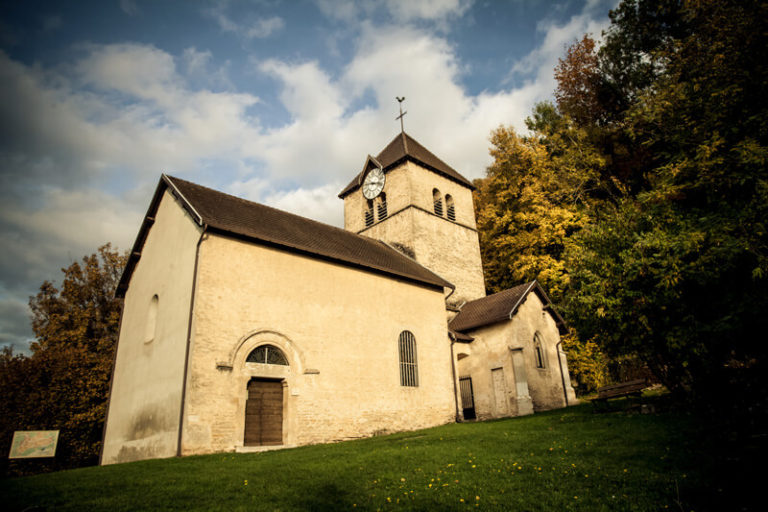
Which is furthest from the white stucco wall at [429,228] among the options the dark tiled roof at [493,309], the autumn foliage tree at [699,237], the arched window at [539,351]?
the autumn foliage tree at [699,237]

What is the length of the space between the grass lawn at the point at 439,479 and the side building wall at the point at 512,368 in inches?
328

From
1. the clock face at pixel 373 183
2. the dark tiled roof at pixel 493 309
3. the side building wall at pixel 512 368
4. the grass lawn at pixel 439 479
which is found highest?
the clock face at pixel 373 183

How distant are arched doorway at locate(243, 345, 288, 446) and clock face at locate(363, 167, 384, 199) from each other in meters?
14.9

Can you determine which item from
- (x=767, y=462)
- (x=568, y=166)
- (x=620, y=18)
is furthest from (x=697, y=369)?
(x=620, y=18)

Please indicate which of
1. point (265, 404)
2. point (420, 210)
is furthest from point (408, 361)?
point (420, 210)

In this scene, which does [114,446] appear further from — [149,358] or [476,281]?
[476,281]

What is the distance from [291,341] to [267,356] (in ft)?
3.02

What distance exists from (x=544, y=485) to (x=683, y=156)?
9.00 metres

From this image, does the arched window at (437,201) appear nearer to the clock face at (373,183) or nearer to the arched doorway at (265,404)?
the clock face at (373,183)

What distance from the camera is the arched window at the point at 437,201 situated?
26.6 m

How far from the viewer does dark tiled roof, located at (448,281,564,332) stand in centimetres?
2036

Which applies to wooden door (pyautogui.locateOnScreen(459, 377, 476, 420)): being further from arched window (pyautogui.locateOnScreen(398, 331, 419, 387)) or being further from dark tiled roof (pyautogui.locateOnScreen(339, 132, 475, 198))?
dark tiled roof (pyautogui.locateOnScreen(339, 132, 475, 198))

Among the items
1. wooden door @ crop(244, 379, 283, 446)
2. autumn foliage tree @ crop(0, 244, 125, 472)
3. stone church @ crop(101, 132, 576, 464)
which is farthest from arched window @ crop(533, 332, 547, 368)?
autumn foliage tree @ crop(0, 244, 125, 472)

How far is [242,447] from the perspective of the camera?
12.4 metres
